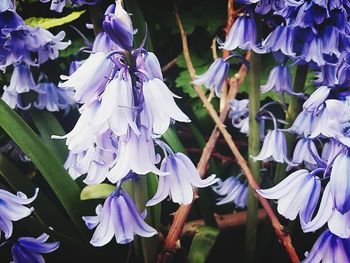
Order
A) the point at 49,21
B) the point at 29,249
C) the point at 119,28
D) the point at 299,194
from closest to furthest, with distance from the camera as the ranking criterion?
1. the point at 119,28
2. the point at 299,194
3. the point at 29,249
4. the point at 49,21

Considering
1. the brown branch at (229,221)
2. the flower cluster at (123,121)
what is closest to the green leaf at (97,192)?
the flower cluster at (123,121)

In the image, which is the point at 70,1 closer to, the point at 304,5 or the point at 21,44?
the point at 21,44

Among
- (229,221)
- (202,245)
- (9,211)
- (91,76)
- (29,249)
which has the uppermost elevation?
(91,76)

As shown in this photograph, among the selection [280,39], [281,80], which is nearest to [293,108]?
[281,80]

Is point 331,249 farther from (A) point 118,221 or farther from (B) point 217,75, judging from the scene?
(B) point 217,75

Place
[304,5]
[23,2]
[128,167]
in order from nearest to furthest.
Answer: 1. [128,167]
2. [304,5]
3. [23,2]

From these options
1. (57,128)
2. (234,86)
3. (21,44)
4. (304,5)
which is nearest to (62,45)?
(21,44)

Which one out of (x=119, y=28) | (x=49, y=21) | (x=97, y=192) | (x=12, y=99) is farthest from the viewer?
(x=12, y=99)
